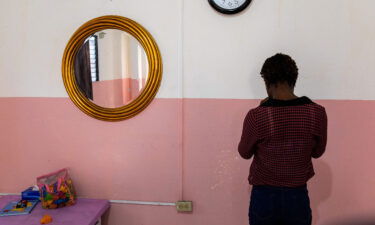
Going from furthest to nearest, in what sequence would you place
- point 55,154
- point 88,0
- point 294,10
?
1. point 55,154
2. point 88,0
3. point 294,10

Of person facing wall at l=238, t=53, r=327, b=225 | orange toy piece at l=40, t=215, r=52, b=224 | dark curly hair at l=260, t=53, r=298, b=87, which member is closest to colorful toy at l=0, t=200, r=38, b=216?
orange toy piece at l=40, t=215, r=52, b=224

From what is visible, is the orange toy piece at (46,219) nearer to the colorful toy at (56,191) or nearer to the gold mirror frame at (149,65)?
the colorful toy at (56,191)

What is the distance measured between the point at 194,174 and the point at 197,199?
0.52ft

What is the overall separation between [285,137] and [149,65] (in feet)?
2.89

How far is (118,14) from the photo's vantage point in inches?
66.2

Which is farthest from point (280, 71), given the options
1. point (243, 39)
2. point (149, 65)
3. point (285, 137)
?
point (149, 65)

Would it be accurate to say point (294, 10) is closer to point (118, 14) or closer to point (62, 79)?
point (118, 14)

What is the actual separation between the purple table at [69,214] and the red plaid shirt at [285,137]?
3.08 ft

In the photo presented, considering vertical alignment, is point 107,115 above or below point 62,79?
below

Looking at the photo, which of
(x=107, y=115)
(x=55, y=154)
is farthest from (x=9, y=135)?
(x=107, y=115)

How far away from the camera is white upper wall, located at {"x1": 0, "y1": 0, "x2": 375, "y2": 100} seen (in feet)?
5.22

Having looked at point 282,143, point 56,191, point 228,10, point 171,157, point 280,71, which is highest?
point 228,10

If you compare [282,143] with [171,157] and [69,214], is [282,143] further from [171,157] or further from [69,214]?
[69,214]

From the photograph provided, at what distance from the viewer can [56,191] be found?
1.64 m
